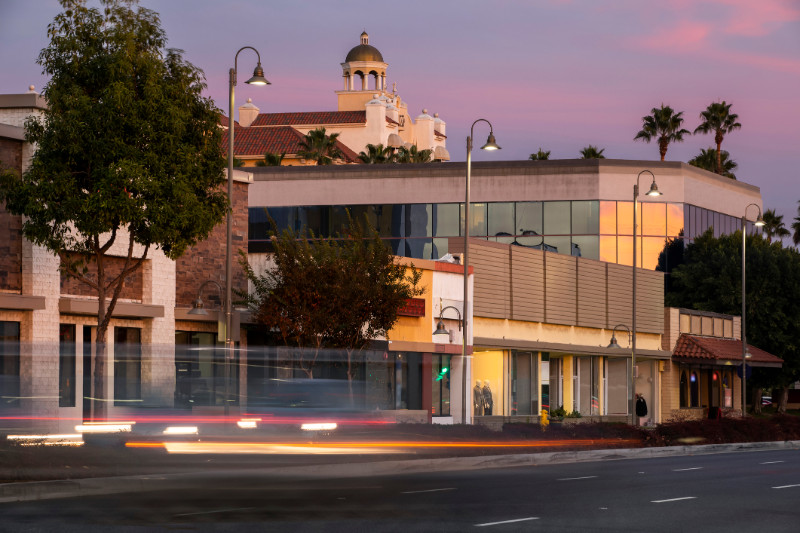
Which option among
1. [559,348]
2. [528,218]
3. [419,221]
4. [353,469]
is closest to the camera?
[353,469]

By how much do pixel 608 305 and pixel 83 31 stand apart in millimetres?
33084

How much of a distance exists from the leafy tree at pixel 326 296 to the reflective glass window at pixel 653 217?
3879 centimetres

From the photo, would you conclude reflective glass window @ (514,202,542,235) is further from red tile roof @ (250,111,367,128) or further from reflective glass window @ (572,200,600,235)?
red tile roof @ (250,111,367,128)

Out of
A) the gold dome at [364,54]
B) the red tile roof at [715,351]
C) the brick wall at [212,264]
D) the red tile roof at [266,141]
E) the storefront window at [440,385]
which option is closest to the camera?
the brick wall at [212,264]

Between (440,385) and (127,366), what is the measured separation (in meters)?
17.5

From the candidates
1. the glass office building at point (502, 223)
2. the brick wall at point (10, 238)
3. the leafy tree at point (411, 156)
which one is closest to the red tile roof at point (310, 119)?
the leafy tree at point (411, 156)

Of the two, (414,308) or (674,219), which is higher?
(674,219)

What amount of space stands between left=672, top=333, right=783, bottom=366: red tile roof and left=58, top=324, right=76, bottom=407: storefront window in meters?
36.0

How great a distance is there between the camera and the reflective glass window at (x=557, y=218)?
68688 millimetres

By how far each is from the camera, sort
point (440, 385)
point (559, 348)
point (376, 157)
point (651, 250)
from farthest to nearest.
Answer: point (376, 157), point (651, 250), point (559, 348), point (440, 385)

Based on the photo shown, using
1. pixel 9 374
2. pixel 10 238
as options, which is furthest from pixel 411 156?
pixel 9 374

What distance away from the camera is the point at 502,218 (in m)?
68.8

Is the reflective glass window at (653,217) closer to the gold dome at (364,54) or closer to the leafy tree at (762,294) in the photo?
the leafy tree at (762,294)

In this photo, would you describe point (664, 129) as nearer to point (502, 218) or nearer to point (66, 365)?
point (502, 218)
